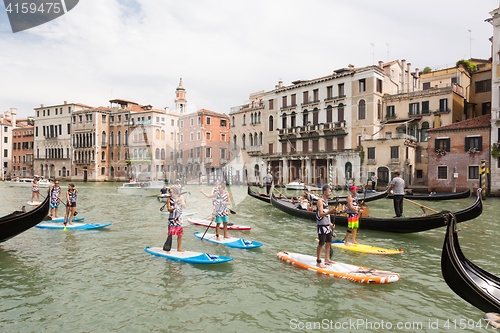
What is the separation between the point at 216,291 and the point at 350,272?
249cm

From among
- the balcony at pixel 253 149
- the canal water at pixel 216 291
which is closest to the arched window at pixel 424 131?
the balcony at pixel 253 149

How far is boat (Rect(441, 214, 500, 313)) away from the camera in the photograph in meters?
3.74

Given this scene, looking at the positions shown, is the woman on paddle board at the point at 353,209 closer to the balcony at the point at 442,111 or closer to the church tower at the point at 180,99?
the balcony at the point at 442,111

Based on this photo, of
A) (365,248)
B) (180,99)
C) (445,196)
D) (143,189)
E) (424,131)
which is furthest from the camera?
(180,99)

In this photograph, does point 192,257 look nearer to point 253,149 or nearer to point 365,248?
point 365,248

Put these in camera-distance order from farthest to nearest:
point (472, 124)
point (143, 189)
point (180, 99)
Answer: point (180, 99), point (143, 189), point (472, 124)

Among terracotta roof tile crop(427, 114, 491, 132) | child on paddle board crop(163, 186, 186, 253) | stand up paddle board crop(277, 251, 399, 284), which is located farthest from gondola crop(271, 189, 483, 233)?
terracotta roof tile crop(427, 114, 491, 132)

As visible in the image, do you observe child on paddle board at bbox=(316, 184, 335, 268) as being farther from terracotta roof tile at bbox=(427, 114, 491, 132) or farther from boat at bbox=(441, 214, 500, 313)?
terracotta roof tile at bbox=(427, 114, 491, 132)

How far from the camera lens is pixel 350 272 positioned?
590 centimetres

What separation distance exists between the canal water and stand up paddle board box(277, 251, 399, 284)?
0.13 m

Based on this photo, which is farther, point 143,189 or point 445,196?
point 143,189

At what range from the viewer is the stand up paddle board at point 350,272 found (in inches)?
221

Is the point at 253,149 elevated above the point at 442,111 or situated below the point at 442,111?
below

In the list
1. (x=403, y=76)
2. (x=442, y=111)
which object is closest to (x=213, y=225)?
(x=442, y=111)
